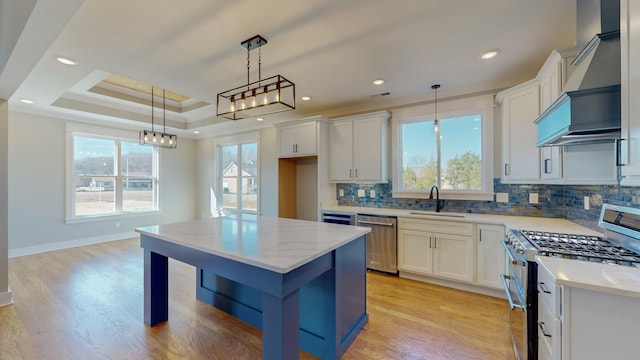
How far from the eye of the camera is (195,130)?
19.6 ft

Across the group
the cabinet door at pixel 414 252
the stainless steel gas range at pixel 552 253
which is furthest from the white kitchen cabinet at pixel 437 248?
the stainless steel gas range at pixel 552 253

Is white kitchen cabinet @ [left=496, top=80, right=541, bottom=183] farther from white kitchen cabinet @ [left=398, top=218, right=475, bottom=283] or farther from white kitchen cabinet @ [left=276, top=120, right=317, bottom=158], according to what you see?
white kitchen cabinet @ [left=276, top=120, right=317, bottom=158]

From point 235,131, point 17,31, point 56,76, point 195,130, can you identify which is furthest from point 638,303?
point 195,130

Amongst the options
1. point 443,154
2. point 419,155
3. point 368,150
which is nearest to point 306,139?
point 368,150

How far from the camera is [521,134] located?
108 inches

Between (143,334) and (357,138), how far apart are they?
11.3 feet

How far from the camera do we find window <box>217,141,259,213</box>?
5.69 m

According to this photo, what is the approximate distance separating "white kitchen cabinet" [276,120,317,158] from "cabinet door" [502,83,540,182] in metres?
2.53

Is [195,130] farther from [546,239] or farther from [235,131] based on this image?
[546,239]

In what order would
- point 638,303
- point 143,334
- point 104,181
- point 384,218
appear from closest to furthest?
point 638,303
point 143,334
point 384,218
point 104,181

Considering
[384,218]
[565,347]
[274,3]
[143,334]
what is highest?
[274,3]

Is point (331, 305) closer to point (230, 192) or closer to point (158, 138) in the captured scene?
point (158, 138)

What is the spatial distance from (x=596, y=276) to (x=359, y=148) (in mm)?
3065

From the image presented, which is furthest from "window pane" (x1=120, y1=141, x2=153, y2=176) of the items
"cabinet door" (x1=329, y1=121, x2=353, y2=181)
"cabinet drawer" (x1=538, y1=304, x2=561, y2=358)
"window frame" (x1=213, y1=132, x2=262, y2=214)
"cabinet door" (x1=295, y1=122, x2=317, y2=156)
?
"cabinet drawer" (x1=538, y1=304, x2=561, y2=358)
